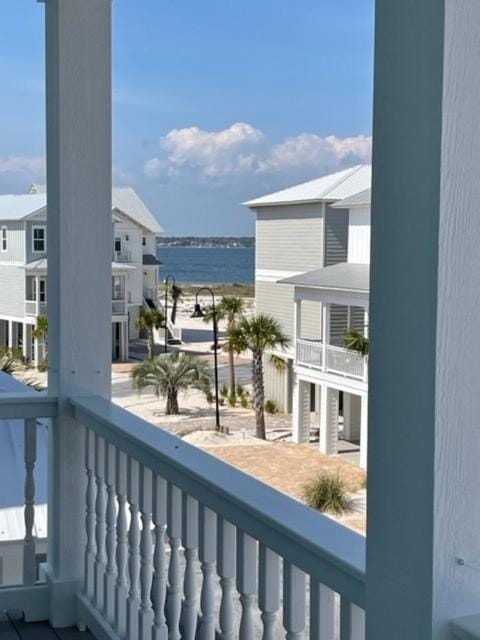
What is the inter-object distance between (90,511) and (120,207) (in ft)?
7.58

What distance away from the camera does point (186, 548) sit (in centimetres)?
168

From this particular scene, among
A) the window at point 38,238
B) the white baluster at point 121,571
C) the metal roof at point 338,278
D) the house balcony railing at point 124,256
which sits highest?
the window at point 38,238

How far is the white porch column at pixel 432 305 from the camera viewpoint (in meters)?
0.87

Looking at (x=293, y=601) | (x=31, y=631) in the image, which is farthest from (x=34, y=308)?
(x=293, y=601)

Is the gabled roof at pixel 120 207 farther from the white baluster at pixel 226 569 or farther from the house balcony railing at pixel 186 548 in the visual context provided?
the white baluster at pixel 226 569

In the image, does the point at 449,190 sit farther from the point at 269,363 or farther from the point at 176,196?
the point at 269,363

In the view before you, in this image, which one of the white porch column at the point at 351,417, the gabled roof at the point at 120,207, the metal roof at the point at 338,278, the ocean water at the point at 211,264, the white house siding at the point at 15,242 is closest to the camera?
the metal roof at the point at 338,278

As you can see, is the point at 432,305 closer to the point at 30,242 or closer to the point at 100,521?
the point at 100,521

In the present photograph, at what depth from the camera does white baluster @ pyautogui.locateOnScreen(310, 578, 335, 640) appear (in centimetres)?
119

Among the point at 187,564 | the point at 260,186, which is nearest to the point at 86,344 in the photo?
the point at 187,564

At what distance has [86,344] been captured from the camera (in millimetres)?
2488

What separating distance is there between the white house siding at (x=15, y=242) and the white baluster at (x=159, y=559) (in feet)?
9.74

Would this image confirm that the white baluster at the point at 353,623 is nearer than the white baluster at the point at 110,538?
Yes

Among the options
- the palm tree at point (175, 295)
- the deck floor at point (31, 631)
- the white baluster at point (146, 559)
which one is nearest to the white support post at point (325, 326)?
the palm tree at point (175, 295)
